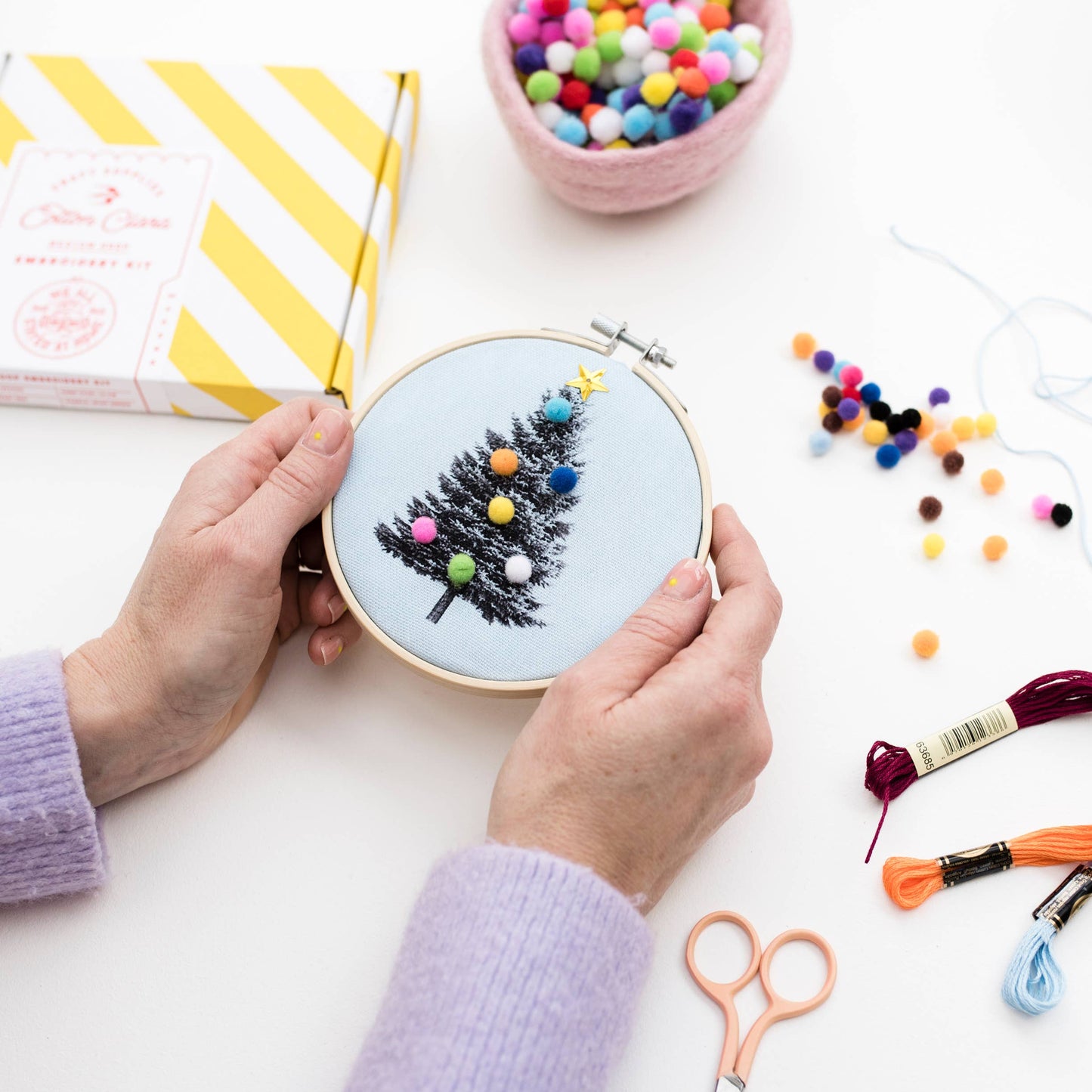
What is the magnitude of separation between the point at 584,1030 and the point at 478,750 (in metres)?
0.29

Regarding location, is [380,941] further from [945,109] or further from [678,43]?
[945,109]

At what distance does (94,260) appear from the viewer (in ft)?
3.57

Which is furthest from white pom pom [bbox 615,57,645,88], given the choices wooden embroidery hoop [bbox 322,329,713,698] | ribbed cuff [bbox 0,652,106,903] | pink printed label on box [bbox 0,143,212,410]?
ribbed cuff [bbox 0,652,106,903]

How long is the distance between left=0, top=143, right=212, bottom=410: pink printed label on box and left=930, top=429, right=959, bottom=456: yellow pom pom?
2.73 ft

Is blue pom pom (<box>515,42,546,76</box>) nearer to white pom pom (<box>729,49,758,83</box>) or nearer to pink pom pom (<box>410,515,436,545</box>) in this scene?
white pom pom (<box>729,49,758,83</box>)

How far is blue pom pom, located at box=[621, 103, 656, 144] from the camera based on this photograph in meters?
1.04

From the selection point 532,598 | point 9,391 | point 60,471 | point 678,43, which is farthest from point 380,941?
point 678,43

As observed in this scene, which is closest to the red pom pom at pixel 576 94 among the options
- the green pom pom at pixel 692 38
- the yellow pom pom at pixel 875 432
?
the green pom pom at pixel 692 38

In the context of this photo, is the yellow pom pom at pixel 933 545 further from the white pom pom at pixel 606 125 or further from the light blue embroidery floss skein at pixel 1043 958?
the white pom pom at pixel 606 125

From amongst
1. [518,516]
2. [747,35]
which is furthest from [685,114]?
[518,516]

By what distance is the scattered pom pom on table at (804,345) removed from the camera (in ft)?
3.55

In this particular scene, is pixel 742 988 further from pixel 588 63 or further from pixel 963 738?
pixel 588 63

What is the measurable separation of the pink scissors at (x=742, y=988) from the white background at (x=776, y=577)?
15 millimetres

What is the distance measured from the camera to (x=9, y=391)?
107 cm
